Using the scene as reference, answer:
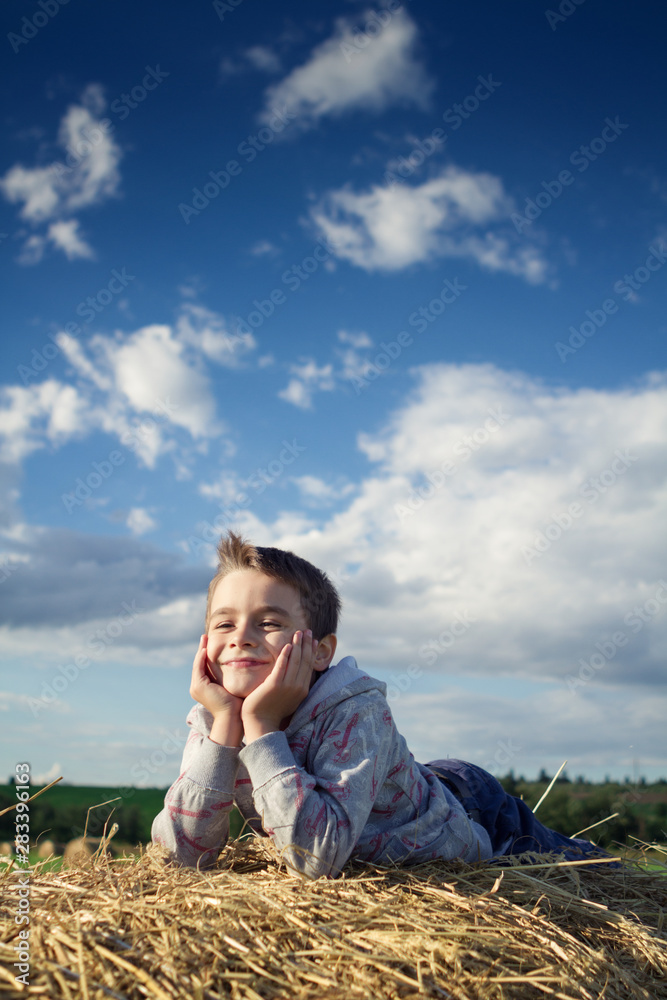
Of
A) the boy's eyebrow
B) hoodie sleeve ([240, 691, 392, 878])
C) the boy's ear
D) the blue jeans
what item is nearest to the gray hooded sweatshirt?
hoodie sleeve ([240, 691, 392, 878])

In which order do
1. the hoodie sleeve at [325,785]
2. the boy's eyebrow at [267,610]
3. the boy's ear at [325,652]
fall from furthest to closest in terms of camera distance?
the boy's ear at [325,652], the boy's eyebrow at [267,610], the hoodie sleeve at [325,785]

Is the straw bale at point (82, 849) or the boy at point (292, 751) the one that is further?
the straw bale at point (82, 849)

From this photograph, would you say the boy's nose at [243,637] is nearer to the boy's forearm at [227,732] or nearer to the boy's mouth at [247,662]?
the boy's mouth at [247,662]

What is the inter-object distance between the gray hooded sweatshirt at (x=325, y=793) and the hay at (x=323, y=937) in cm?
16

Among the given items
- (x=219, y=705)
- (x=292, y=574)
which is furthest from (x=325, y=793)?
(x=292, y=574)

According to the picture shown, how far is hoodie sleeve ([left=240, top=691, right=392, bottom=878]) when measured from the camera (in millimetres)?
3104

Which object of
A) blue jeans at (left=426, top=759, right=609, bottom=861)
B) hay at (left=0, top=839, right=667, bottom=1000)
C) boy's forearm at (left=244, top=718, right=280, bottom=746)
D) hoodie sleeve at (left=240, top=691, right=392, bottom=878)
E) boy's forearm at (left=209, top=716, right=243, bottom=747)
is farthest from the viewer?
blue jeans at (left=426, top=759, right=609, bottom=861)

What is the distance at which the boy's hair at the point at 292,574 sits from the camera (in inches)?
154

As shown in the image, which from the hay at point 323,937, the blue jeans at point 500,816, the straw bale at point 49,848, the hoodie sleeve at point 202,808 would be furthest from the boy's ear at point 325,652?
the straw bale at point 49,848

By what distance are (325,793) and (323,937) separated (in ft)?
2.61

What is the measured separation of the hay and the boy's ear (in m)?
0.99

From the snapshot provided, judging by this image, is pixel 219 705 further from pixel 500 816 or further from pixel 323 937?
pixel 500 816

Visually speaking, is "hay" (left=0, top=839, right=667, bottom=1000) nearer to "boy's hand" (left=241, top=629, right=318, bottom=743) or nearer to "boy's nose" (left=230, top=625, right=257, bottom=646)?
"boy's hand" (left=241, top=629, right=318, bottom=743)

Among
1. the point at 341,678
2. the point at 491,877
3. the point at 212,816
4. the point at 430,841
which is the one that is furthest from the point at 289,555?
the point at 491,877
